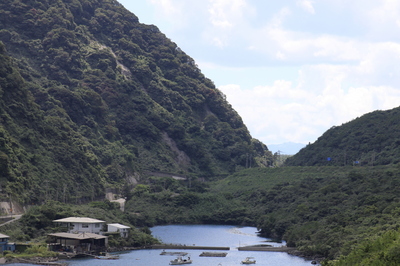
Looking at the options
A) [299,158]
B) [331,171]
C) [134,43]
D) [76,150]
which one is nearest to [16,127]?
[76,150]

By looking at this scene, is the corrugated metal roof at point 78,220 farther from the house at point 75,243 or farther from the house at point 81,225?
the house at point 75,243

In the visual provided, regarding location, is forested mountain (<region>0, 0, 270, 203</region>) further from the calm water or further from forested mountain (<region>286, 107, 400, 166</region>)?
forested mountain (<region>286, 107, 400, 166</region>)

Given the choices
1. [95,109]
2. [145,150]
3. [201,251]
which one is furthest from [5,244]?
[145,150]

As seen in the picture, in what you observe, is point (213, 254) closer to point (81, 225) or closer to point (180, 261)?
point (180, 261)

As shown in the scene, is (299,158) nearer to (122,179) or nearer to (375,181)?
(122,179)

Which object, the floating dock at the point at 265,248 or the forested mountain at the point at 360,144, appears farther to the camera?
the forested mountain at the point at 360,144

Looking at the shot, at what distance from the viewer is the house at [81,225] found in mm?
90125

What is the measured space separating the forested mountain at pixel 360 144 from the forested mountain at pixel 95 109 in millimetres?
24740

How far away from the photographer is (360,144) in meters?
148

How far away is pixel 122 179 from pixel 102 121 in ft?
67.4

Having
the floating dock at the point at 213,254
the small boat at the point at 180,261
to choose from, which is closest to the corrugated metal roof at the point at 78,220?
the small boat at the point at 180,261

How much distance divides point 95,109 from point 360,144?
179 feet

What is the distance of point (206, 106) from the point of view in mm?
196625

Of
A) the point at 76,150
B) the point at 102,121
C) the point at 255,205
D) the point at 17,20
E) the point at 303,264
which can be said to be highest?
the point at 17,20
